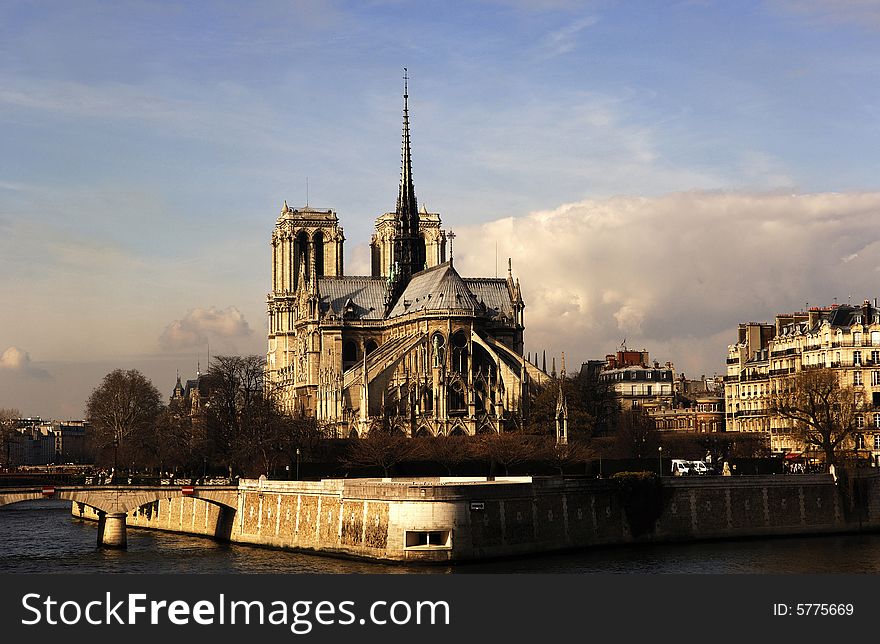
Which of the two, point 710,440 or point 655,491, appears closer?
point 655,491

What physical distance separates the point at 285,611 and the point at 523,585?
31.5 ft

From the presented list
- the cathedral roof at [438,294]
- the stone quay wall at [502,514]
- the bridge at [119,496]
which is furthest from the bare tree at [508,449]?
the cathedral roof at [438,294]

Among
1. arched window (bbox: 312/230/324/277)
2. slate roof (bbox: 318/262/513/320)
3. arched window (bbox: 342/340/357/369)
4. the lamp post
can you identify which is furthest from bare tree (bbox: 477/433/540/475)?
arched window (bbox: 312/230/324/277)

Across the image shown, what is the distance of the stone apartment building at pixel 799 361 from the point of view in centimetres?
9075

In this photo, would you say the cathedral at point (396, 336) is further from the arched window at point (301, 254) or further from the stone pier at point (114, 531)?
the stone pier at point (114, 531)

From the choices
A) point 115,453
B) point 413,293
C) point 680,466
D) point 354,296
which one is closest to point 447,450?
point 680,466

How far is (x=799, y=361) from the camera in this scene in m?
96.1

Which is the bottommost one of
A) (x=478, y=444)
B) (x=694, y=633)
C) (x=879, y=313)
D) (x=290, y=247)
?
(x=694, y=633)

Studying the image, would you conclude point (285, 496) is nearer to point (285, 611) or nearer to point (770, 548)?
point (770, 548)

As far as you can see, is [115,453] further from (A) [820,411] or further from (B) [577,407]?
(A) [820,411]

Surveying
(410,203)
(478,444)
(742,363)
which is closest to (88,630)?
(478,444)

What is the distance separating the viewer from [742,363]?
353 feet

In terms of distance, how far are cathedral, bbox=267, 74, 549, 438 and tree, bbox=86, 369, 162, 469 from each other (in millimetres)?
11448

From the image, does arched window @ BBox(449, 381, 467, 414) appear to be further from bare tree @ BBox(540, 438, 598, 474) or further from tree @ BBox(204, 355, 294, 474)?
tree @ BBox(204, 355, 294, 474)
